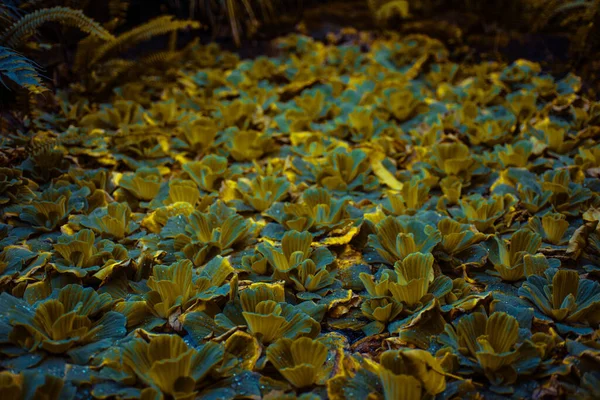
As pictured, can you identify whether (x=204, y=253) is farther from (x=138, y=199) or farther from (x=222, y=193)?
(x=138, y=199)

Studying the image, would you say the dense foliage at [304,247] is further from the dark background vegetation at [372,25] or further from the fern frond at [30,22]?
the fern frond at [30,22]

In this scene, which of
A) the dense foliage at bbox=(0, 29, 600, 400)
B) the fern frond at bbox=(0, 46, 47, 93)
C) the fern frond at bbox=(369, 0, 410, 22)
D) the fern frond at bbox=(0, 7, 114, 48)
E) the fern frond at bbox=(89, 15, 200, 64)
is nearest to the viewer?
the dense foliage at bbox=(0, 29, 600, 400)

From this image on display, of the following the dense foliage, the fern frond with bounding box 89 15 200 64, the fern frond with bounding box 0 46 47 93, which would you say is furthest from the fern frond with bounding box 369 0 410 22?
the fern frond with bounding box 0 46 47 93

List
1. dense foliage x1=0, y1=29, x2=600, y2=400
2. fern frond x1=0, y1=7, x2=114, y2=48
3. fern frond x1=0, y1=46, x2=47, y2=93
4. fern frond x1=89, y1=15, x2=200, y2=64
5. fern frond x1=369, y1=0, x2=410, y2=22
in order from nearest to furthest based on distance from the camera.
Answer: dense foliage x1=0, y1=29, x2=600, y2=400, fern frond x1=0, y1=46, x2=47, y2=93, fern frond x1=0, y1=7, x2=114, y2=48, fern frond x1=89, y1=15, x2=200, y2=64, fern frond x1=369, y1=0, x2=410, y2=22

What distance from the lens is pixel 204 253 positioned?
152 centimetres

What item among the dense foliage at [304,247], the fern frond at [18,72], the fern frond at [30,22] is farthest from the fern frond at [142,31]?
the fern frond at [18,72]

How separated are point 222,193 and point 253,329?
82 centimetres

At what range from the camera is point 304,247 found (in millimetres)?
1461

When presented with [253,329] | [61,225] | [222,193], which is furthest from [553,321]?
[61,225]

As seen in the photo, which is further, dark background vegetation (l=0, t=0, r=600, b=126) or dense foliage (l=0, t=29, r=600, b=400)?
dark background vegetation (l=0, t=0, r=600, b=126)

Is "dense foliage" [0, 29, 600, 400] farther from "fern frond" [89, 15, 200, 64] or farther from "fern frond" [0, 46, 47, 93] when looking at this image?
"fern frond" [0, 46, 47, 93]

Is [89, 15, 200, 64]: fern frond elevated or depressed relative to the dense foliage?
elevated

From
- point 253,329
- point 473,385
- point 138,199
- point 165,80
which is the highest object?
point 165,80

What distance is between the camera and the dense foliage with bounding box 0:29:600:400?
1.07 metres
